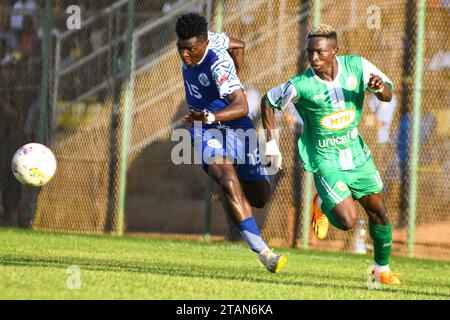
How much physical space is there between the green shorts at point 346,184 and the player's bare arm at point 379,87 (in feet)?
2.64

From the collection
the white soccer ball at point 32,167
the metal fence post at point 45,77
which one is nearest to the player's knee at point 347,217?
the white soccer ball at point 32,167

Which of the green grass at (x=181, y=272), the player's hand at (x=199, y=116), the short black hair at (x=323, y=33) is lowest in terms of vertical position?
the green grass at (x=181, y=272)

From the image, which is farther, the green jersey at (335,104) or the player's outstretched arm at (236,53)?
the player's outstretched arm at (236,53)

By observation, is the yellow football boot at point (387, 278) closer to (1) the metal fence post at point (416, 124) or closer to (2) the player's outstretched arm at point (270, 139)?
(2) the player's outstretched arm at point (270, 139)

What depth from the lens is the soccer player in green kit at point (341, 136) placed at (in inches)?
392

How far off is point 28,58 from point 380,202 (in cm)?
989

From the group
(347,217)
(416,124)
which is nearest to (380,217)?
(347,217)

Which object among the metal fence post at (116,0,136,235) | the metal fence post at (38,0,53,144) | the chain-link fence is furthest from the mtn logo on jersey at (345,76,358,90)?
the metal fence post at (38,0,53,144)

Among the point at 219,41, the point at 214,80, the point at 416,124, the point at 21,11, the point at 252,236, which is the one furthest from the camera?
the point at 21,11

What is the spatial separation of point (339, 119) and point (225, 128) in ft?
3.50

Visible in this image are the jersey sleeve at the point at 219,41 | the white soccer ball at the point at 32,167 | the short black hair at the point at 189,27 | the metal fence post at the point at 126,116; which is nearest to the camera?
the short black hair at the point at 189,27

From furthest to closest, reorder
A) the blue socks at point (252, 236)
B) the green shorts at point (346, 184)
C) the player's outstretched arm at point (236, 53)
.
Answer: the player's outstretched arm at point (236, 53) → the green shorts at point (346, 184) → the blue socks at point (252, 236)

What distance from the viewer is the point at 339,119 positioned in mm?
9992

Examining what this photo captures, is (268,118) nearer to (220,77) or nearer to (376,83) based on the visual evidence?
(220,77)
